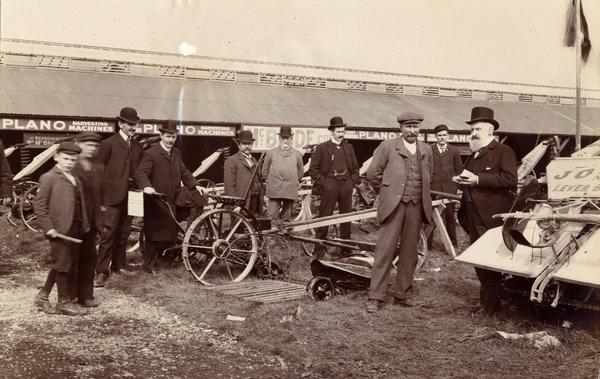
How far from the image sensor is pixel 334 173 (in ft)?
30.5

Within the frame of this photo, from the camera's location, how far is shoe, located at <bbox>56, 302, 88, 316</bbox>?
5.70 metres

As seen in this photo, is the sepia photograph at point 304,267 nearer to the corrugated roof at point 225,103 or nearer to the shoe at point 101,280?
the shoe at point 101,280

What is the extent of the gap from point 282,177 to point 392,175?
3.05m

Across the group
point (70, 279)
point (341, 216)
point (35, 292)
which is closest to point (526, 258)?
point (341, 216)

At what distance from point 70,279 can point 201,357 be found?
1.97 meters

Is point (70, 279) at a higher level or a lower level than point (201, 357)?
higher

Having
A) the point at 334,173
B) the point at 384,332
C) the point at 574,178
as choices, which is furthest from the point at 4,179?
the point at 574,178

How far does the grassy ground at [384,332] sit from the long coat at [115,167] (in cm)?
94

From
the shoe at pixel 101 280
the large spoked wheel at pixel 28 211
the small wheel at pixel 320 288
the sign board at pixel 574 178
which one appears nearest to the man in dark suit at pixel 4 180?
the shoe at pixel 101 280

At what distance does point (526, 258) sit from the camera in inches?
215

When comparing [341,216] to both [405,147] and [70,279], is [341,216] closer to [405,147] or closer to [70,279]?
[405,147]

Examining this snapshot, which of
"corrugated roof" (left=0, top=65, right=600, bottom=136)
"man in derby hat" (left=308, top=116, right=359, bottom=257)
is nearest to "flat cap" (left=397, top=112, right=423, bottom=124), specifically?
"man in derby hat" (left=308, top=116, right=359, bottom=257)

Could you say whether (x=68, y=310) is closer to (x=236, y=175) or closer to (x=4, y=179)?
(x=4, y=179)

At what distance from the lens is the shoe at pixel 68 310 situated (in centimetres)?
570
